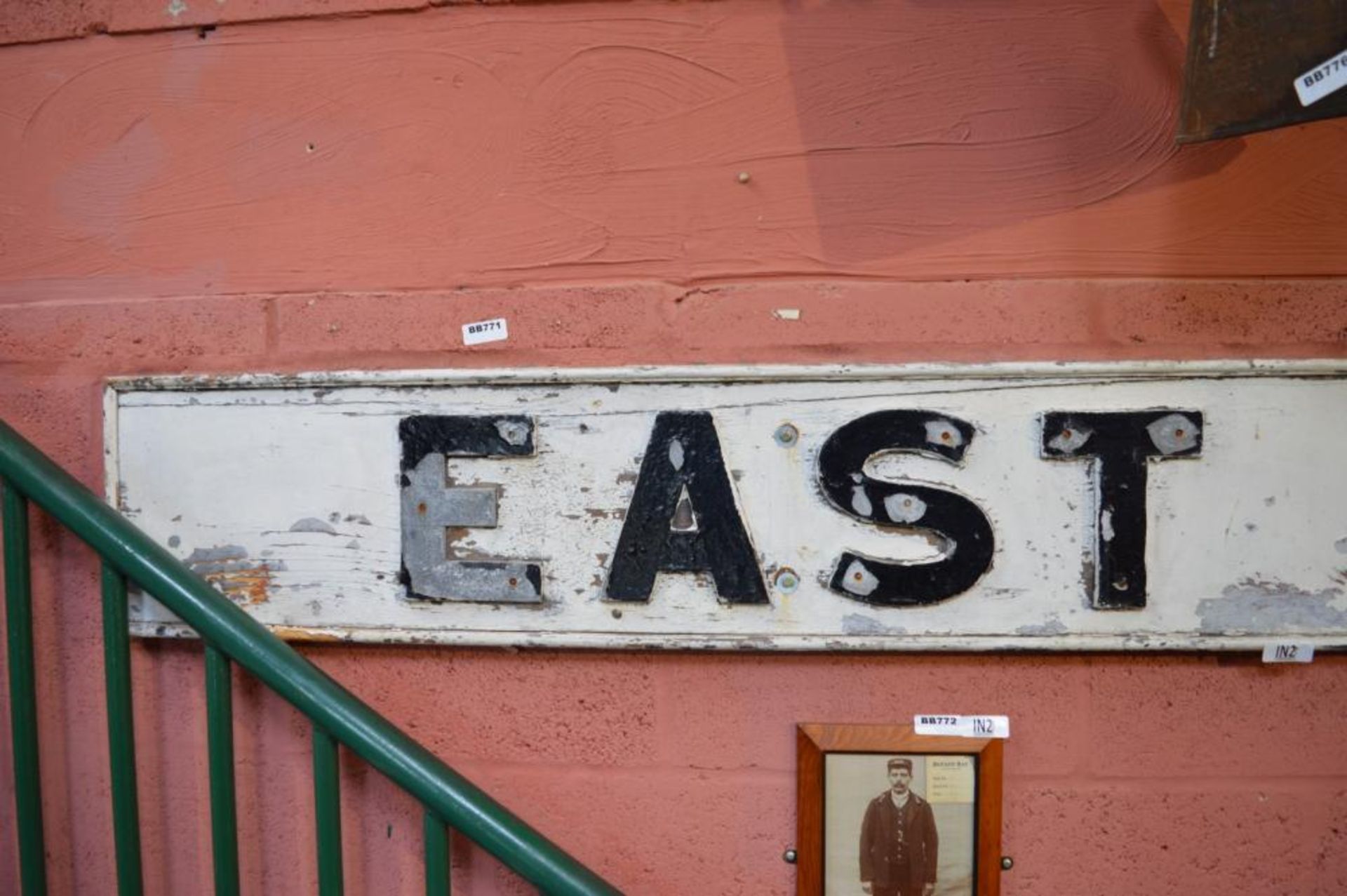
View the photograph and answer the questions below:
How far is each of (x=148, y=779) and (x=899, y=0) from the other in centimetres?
128

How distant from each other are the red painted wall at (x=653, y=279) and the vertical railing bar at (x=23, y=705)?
148mm

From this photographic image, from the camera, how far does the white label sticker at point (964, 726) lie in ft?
2.83

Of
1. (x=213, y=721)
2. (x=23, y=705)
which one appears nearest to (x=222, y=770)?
(x=213, y=721)

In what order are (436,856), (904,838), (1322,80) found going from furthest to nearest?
1. (904,838)
2. (436,856)
3. (1322,80)

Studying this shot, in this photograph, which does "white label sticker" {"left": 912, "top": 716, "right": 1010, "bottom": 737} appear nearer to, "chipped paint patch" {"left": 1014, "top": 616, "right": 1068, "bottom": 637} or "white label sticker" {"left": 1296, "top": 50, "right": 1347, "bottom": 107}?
"chipped paint patch" {"left": 1014, "top": 616, "right": 1068, "bottom": 637}

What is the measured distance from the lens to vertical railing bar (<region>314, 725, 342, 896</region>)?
78 centimetres

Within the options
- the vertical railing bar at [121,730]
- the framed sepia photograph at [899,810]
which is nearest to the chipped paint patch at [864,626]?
the framed sepia photograph at [899,810]

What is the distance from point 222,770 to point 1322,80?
3.97ft

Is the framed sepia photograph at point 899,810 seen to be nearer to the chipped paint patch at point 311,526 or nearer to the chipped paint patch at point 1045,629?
the chipped paint patch at point 1045,629

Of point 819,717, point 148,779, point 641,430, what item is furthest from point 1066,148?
point 148,779

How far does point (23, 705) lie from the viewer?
0.78 metres

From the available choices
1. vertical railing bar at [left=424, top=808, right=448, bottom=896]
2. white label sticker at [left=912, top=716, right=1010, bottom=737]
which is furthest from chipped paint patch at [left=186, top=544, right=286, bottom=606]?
white label sticker at [left=912, top=716, right=1010, bottom=737]

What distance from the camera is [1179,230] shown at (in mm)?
842

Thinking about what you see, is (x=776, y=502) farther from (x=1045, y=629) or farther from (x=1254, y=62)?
(x=1254, y=62)
